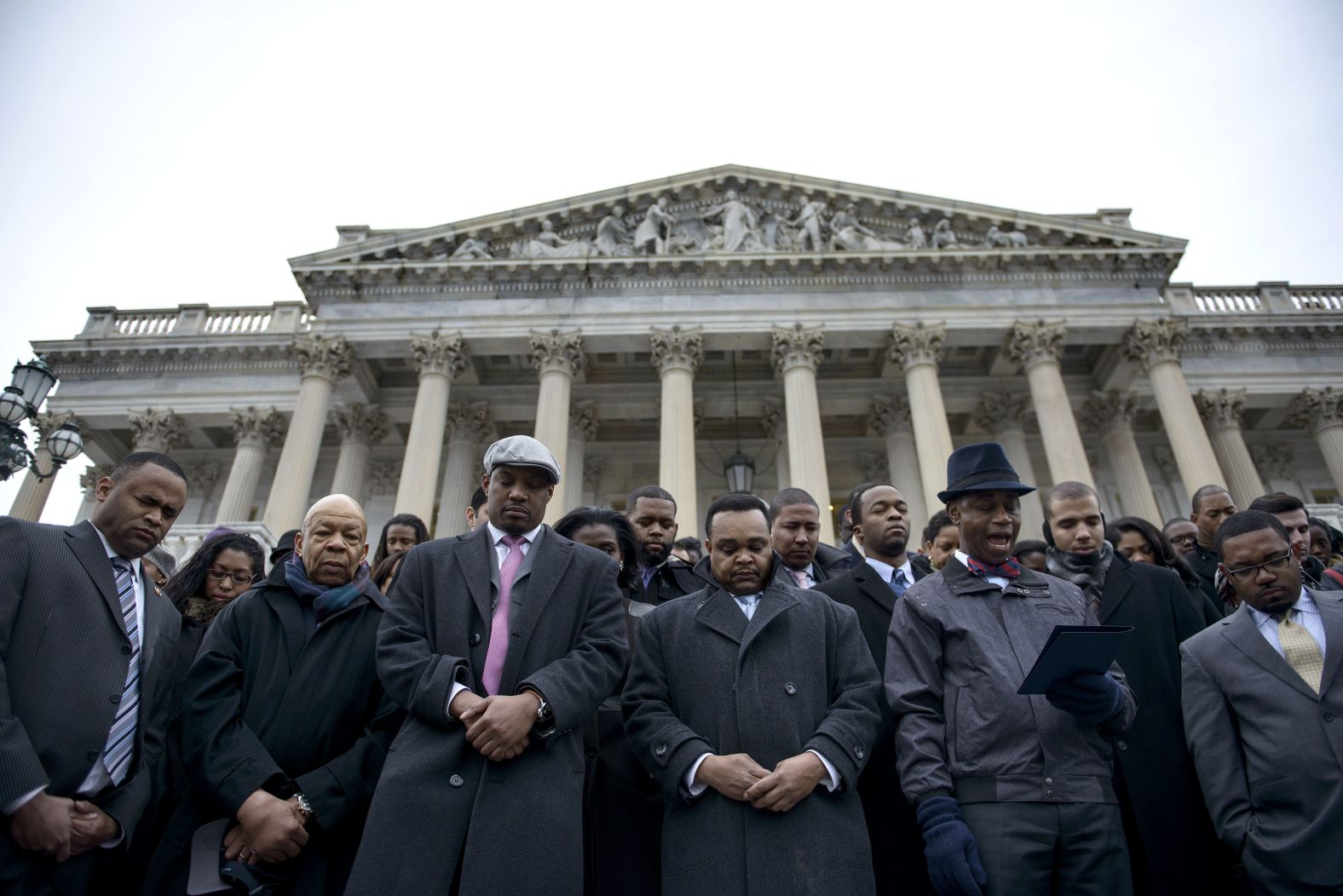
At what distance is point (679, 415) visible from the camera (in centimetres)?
1981

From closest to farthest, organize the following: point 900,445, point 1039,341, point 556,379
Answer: point 556,379 → point 1039,341 → point 900,445

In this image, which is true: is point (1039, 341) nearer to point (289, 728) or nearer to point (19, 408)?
point (289, 728)

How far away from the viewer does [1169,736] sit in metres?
4.45

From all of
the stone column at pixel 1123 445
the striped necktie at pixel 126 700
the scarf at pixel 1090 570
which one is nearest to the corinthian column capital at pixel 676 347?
the stone column at pixel 1123 445

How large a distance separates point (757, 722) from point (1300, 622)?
3068 mm

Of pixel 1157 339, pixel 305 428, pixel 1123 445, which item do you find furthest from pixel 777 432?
pixel 305 428

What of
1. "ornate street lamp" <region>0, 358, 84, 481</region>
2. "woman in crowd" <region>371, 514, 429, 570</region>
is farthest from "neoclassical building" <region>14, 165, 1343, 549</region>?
"woman in crowd" <region>371, 514, 429, 570</region>

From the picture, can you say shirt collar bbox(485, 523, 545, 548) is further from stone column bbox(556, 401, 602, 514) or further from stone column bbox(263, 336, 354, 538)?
stone column bbox(556, 401, 602, 514)

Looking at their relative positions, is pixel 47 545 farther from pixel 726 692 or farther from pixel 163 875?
pixel 726 692

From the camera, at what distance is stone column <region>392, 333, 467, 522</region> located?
18.8 m

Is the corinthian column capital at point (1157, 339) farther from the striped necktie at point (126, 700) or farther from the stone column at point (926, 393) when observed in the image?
the striped necktie at point (126, 700)

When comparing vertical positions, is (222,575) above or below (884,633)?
above

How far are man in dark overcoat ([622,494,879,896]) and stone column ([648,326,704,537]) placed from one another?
44.8ft

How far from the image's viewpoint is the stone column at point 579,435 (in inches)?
887
